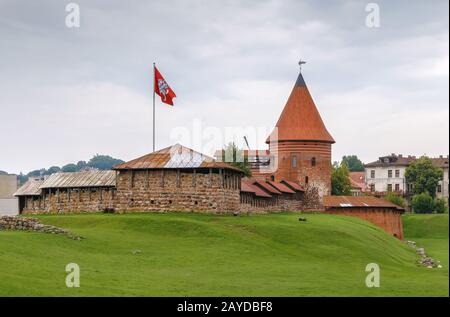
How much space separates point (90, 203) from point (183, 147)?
8597 mm

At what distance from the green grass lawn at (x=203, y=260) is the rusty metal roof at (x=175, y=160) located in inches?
159

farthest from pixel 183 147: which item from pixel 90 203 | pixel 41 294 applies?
pixel 41 294

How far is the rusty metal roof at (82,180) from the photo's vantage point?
209ft

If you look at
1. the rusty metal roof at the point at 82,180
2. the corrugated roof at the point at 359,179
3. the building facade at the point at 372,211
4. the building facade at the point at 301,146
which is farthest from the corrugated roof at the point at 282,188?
the corrugated roof at the point at 359,179

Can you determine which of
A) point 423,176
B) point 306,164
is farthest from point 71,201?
point 423,176

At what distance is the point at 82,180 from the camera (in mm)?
66000

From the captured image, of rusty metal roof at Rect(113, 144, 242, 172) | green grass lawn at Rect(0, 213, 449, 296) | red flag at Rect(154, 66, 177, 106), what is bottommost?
green grass lawn at Rect(0, 213, 449, 296)

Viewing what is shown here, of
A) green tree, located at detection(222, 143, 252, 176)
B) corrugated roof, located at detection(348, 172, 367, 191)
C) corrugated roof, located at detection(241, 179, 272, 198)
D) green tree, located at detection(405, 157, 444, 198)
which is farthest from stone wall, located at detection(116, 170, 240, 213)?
corrugated roof, located at detection(348, 172, 367, 191)

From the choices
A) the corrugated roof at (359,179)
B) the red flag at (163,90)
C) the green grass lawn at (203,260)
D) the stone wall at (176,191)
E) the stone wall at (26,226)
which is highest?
the red flag at (163,90)

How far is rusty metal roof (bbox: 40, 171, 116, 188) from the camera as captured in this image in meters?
63.8

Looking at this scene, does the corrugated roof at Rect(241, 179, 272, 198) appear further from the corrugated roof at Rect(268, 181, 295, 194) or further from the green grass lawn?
the green grass lawn

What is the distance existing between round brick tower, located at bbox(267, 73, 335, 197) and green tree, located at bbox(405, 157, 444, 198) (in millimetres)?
34980

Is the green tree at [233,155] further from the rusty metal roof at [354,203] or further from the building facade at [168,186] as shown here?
the building facade at [168,186]

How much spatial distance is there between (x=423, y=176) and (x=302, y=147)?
38.0m
